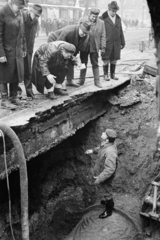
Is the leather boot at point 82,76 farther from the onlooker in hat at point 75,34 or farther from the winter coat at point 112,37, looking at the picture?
the onlooker in hat at point 75,34

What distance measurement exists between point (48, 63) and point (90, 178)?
2.90 metres

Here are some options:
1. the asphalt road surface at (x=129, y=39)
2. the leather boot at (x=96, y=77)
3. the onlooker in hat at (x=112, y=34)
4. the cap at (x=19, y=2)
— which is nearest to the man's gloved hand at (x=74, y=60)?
the leather boot at (x=96, y=77)

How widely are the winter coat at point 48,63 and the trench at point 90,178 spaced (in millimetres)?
1900

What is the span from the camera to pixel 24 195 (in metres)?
4.32

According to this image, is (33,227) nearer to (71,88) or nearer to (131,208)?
(131,208)

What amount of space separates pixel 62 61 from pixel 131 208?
131 inches

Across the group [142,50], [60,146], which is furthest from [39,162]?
[142,50]

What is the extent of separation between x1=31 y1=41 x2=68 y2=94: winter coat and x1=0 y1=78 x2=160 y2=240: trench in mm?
1900

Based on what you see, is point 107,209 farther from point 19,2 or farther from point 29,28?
point 19,2

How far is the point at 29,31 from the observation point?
19.0 ft

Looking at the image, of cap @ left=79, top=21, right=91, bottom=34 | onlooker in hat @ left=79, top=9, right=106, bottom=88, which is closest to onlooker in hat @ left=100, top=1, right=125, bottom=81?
onlooker in hat @ left=79, top=9, right=106, bottom=88

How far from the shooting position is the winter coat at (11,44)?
196 inches

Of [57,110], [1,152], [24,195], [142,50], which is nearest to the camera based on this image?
[24,195]

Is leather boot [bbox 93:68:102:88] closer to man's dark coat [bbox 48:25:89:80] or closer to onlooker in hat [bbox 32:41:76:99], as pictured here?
man's dark coat [bbox 48:25:89:80]
